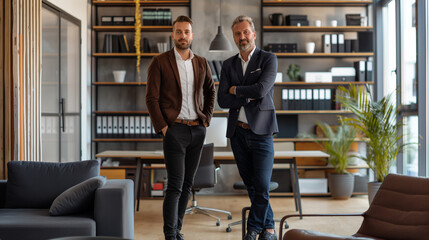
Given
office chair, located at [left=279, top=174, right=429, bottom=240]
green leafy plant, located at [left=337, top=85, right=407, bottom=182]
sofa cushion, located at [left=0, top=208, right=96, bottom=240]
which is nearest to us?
office chair, located at [left=279, top=174, right=429, bottom=240]

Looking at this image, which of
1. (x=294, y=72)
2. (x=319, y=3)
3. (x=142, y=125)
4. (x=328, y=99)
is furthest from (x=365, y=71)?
(x=142, y=125)

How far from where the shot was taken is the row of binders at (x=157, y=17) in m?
6.92

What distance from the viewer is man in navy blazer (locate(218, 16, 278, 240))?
11.2 feet

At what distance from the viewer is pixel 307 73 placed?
686cm

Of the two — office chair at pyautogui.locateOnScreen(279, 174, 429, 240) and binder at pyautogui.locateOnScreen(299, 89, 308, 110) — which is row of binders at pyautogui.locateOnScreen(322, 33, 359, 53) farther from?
office chair at pyautogui.locateOnScreen(279, 174, 429, 240)

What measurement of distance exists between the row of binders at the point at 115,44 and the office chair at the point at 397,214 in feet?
16.0

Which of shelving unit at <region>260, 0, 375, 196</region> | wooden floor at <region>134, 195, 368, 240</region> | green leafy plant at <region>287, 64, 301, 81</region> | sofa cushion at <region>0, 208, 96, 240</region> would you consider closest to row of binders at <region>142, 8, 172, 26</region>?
shelving unit at <region>260, 0, 375, 196</region>

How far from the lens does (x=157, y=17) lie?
6941 millimetres

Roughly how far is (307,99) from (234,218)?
→ 2408 mm

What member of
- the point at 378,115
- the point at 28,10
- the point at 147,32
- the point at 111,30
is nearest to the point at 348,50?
the point at 378,115

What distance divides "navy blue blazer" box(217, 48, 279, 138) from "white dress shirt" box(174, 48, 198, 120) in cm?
24

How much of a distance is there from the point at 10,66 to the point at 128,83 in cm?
260

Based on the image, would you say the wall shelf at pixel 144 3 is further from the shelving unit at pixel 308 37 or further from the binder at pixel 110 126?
the binder at pixel 110 126

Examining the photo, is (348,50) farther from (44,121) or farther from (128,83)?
(44,121)
